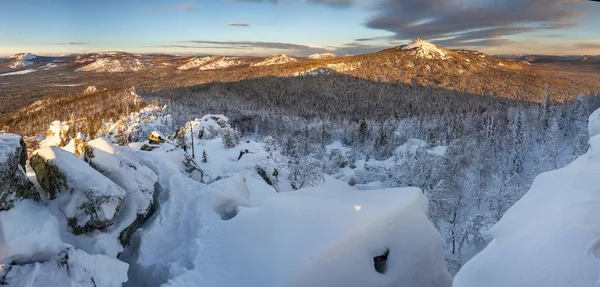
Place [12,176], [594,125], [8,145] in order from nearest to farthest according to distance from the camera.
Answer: [12,176] < [8,145] < [594,125]

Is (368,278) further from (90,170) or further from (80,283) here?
(90,170)

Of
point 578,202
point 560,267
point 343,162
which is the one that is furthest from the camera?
point 343,162

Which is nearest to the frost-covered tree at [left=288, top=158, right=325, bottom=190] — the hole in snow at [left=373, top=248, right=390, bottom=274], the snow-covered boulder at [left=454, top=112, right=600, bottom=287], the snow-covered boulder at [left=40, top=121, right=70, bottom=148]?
the hole in snow at [left=373, top=248, right=390, bottom=274]

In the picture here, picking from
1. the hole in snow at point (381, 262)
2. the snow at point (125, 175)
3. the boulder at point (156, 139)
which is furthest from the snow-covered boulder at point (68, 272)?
the boulder at point (156, 139)

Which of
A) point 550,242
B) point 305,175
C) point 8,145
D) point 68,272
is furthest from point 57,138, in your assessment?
point 550,242

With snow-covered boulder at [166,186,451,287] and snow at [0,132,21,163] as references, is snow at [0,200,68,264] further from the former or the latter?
snow-covered boulder at [166,186,451,287]

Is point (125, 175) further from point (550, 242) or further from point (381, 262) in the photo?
point (550, 242)

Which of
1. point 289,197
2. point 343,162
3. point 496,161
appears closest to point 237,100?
point 343,162
